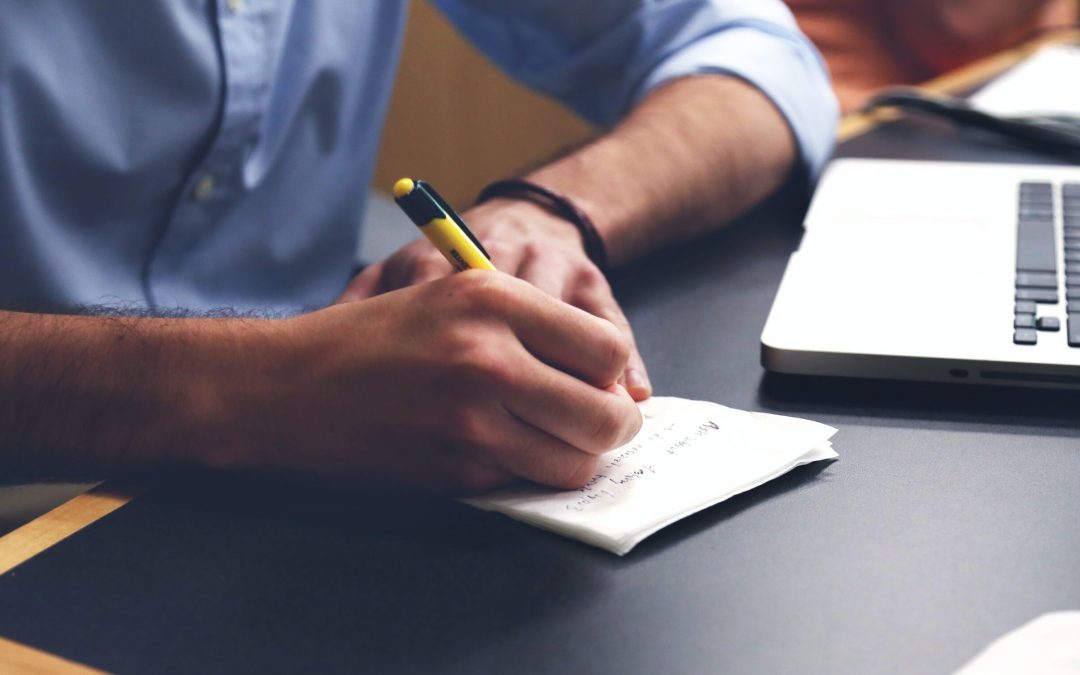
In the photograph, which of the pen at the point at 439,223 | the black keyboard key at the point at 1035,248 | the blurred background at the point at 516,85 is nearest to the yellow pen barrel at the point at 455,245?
the pen at the point at 439,223

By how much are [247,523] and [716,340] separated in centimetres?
29

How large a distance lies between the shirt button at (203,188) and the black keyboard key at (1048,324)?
0.57 metres

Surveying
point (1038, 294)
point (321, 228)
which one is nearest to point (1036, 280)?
point (1038, 294)

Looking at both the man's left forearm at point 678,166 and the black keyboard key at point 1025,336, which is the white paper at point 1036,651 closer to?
the black keyboard key at point 1025,336

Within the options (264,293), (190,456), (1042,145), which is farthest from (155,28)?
(1042,145)

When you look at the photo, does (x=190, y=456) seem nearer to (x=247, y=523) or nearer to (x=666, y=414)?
(x=247, y=523)

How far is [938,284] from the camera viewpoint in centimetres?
61

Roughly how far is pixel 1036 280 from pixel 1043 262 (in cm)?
3

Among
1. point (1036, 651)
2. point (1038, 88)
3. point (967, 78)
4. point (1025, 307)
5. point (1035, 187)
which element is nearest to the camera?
point (1036, 651)

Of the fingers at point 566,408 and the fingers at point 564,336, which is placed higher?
the fingers at point 564,336

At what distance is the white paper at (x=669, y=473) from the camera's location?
0.43 m

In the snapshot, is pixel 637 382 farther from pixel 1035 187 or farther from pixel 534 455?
pixel 1035 187

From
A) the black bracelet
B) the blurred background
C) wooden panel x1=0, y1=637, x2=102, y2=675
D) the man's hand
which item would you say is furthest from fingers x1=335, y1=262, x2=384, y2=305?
the blurred background

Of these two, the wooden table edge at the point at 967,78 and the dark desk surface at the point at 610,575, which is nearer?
the dark desk surface at the point at 610,575
